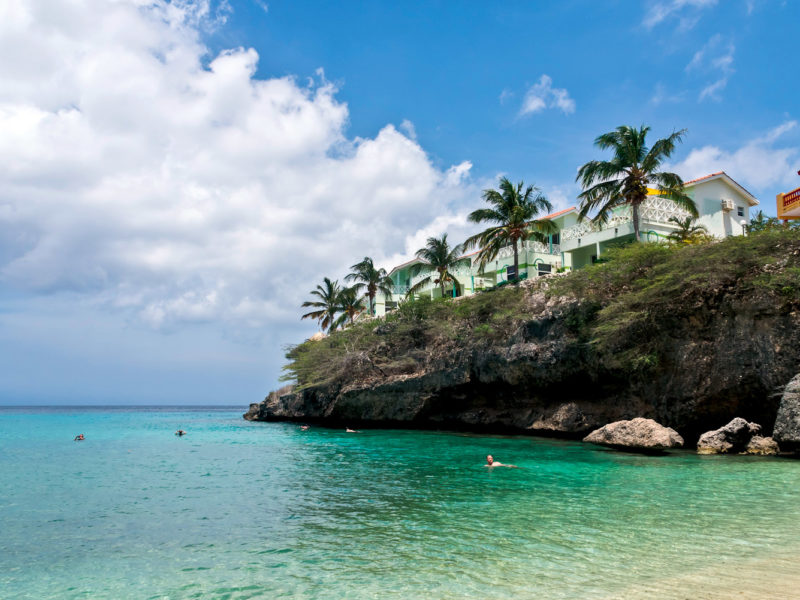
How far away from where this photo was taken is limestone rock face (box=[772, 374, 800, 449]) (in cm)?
1605

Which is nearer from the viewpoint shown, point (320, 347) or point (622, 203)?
point (622, 203)

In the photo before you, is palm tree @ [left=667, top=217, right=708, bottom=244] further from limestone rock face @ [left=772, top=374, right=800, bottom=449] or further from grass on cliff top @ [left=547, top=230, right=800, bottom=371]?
limestone rock face @ [left=772, top=374, right=800, bottom=449]

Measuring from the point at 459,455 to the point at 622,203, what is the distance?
1633 cm

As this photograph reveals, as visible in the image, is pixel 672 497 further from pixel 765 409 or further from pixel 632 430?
pixel 765 409

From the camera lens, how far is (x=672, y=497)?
36.9 ft

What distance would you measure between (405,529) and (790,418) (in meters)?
13.6

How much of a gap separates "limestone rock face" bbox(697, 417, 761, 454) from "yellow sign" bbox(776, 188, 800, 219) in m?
12.0

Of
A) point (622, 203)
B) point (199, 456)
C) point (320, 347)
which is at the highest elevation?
point (622, 203)

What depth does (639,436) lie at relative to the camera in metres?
19.9

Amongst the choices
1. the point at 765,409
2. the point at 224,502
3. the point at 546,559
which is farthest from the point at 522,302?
the point at 546,559

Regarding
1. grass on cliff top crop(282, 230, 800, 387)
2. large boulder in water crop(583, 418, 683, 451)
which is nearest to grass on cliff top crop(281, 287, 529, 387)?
grass on cliff top crop(282, 230, 800, 387)

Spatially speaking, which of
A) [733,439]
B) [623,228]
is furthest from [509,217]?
[733,439]

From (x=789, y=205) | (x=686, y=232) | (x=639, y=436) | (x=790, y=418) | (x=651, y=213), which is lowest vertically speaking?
(x=639, y=436)

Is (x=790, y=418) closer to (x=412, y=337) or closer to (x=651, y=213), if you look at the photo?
(x=651, y=213)
